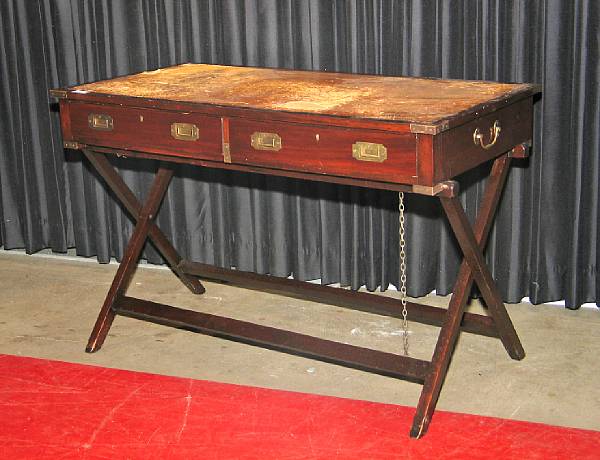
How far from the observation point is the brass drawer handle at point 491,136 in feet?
9.39

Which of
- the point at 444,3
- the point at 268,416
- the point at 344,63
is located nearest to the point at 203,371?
the point at 268,416

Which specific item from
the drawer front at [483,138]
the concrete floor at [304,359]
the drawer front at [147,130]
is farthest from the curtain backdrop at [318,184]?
the drawer front at [147,130]

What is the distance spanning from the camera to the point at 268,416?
10.2ft

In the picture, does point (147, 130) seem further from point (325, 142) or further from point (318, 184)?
point (318, 184)

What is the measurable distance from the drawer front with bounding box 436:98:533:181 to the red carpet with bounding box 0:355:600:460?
746 mm

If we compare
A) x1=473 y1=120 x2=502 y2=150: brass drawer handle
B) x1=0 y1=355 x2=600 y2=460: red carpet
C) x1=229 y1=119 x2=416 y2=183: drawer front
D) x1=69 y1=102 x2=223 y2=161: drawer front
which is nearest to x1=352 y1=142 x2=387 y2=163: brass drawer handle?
x1=229 y1=119 x2=416 y2=183: drawer front

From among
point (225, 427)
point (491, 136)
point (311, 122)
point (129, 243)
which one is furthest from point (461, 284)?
point (129, 243)

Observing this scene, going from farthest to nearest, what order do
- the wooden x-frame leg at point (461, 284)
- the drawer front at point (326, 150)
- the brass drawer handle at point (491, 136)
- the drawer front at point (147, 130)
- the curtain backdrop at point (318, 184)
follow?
the curtain backdrop at point (318, 184) → the drawer front at point (147, 130) → the wooden x-frame leg at point (461, 284) → the brass drawer handle at point (491, 136) → the drawer front at point (326, 150)

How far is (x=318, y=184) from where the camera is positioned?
400cm

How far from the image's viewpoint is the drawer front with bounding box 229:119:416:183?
2.75 meters

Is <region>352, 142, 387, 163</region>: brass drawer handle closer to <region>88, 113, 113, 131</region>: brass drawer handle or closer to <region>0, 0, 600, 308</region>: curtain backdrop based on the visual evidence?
<region>88, 113, 113, 131</region>: brass drawer handle

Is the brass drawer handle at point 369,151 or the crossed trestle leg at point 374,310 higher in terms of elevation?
the brass drawer handle at point 369,151

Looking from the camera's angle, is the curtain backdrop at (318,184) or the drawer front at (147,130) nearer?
the drawer front at (147,130)

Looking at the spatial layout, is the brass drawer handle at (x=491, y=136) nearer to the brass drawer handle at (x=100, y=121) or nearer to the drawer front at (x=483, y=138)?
the drawer front at (x=483, y=138)
